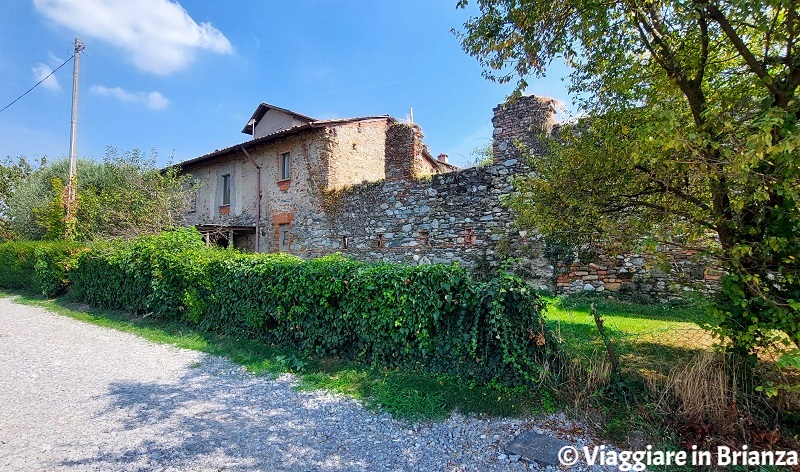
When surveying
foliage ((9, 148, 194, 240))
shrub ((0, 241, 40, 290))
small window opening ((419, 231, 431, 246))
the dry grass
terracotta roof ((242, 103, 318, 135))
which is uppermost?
terracotta roof ((242, 103, 318, 135))

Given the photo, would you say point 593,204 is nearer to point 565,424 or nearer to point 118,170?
point 565,424

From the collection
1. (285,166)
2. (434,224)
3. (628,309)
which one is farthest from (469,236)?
(285,166)

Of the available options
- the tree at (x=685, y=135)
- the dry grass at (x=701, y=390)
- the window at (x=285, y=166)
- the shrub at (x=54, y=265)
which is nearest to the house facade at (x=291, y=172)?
the window at (x=285, y=166)

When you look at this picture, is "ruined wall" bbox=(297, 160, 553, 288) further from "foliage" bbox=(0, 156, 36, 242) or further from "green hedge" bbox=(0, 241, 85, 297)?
"foliage" bbox=(0, 156, 36, 242)

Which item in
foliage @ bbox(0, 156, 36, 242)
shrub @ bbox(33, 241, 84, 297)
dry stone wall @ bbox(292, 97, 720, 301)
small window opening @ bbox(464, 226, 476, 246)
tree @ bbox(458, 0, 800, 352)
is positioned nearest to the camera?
tree @ bbox(458, 0, 800, 352)

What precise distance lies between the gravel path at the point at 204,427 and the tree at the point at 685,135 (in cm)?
222

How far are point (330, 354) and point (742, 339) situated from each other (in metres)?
4.32

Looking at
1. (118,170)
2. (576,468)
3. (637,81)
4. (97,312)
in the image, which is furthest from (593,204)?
(118,170)

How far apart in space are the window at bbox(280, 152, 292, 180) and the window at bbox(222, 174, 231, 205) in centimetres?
344

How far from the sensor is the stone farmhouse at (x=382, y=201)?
8469 millimetres

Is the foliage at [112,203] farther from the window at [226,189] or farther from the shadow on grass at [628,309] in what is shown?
the shadow on grass at [628,309]

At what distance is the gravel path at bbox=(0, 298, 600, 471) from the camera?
3.05m

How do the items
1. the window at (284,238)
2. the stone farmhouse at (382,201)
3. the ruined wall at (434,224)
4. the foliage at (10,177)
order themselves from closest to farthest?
the stone farmhouse at (382,201)
the ruined wall at (434,224)
the window at (284,238)
the foliage at (10,177)

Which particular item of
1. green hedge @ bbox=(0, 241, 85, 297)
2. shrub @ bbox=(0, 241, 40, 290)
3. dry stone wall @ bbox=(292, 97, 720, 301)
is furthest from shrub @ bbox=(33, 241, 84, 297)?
dry stone wall @ bbox=(292, 97, 720, 301)
